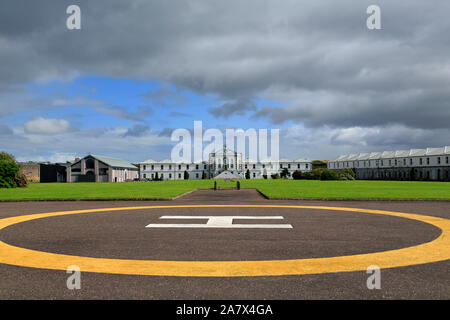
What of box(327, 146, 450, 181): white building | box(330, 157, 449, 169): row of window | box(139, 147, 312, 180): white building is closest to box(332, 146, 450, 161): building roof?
box(327, 146, 450, 181): white building

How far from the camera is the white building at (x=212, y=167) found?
127062 mm

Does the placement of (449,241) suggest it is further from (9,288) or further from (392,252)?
(9,288)

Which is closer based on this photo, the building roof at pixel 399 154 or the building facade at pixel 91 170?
the building facade at pixel 91 170

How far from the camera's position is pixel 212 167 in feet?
424

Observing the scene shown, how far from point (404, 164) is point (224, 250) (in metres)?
113

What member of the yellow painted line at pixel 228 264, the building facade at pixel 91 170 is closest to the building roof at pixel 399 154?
the building facade at pixel 91 170

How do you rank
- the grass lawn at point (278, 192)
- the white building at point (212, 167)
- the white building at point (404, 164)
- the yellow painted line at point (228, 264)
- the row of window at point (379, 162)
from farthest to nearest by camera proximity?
1. the white building at point (212, 167)
2. the row of window at point (379, 162)
3. the white building at point (404, 164)
4. the grass lawn at point (278, 192)
5. the yellow painted line at point (228, 264)

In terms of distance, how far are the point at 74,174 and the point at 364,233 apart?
90034mm

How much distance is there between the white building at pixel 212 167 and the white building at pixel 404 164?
24743mm

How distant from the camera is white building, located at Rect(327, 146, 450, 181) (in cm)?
9438

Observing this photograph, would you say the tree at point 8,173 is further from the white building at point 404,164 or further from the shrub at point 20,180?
the white building at point 404,164
